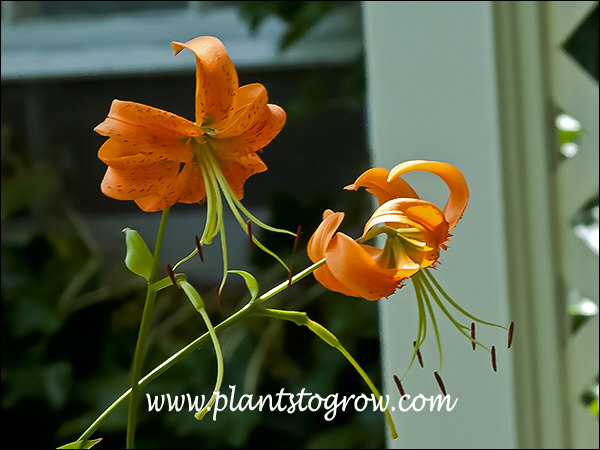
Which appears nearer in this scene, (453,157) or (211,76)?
(211,76)

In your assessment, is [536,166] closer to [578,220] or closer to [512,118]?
[512,118]

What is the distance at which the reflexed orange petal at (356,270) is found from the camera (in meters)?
0.21

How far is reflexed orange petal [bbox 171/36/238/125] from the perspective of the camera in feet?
0.72

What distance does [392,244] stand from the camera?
0.78 ft

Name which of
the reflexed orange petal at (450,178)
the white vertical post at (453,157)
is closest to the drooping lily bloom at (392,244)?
the reflexed orange petal at (450,178)

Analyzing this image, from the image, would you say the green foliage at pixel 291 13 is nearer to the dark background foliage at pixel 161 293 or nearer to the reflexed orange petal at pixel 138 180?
the dark background foliage at pixel 161 293

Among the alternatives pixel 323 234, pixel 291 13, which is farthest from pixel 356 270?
pixel 291 13

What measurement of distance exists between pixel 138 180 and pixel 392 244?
0.09 m

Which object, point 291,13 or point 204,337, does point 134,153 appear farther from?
point 291,13

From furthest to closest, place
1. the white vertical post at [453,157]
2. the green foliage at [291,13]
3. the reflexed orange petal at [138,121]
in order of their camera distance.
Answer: the green foliage at [291,13] < the white vertical post at [453,157] < the reflexed orange petal at [138,121]

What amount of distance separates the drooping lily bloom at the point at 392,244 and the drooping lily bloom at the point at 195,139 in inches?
1.6

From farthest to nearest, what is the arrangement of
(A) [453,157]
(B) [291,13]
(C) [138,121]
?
(B) [291,13] < (A) [453,157] < (C) [138,121]

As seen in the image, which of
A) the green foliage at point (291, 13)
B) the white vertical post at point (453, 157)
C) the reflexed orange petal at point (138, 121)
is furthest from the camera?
the green foliage at point (291, 13)

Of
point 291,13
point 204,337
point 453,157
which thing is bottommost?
point 204,337
